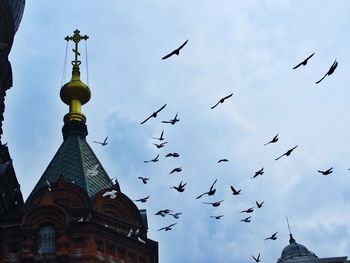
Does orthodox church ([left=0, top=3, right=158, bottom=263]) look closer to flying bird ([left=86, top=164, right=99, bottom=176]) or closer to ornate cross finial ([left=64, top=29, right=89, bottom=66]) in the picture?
flying bird ([left=86, top=164, right=99, bottom=176])

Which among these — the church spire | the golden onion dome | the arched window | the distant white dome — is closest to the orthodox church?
the arched window

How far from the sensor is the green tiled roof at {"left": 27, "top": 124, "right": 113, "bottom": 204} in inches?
1169

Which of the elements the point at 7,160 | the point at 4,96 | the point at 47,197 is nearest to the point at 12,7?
the point at 4,96

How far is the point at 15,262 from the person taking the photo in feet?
85.3

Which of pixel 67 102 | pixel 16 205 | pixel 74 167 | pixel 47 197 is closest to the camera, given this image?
pixel 47 197

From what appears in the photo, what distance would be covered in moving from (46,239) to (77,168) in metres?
4.80

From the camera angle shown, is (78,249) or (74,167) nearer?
(78,249)

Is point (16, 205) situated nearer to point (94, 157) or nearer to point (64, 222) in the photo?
point (94, 157)

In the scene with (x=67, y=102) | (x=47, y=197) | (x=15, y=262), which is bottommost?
(x=15, y=262)

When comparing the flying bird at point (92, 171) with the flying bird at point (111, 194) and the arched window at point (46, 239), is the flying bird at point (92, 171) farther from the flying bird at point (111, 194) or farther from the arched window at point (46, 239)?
the arched window at point (46, 239)

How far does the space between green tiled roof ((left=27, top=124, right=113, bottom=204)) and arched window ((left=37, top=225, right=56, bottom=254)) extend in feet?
8.33

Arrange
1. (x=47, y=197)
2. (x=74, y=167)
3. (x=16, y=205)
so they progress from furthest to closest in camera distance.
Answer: (x=16, y=205) < (x=74, y=167) < (x=47, y=197)

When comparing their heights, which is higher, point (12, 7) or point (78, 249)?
point (12, 7)

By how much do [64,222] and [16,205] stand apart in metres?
6.91
